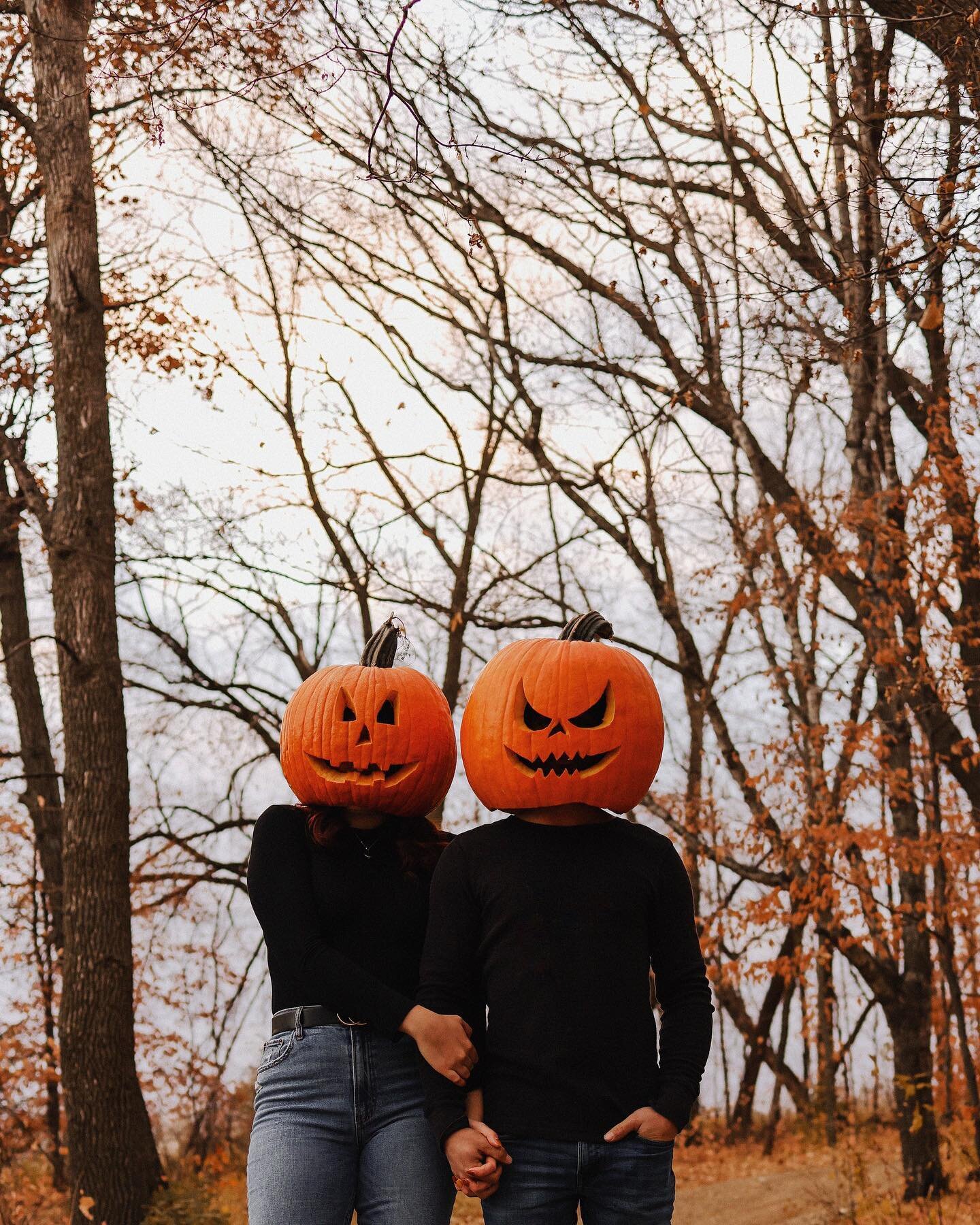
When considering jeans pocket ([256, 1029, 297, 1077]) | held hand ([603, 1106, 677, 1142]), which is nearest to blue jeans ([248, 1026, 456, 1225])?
jeans pocket ([256, 1029, 297, 1077])

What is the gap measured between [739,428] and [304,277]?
6.07 meters

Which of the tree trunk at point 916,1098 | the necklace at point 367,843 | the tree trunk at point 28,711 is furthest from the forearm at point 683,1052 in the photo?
the tree trunk at point 28,711

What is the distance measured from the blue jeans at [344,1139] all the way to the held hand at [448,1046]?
31 centimetres

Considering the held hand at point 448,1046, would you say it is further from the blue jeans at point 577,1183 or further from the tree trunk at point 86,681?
the tree trunk at point 86,681

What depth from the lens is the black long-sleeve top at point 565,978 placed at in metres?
2.50

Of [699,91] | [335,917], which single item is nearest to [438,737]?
[335,917]

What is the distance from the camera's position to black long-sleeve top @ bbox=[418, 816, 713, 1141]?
98.6 inches

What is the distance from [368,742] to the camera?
3.13 metres

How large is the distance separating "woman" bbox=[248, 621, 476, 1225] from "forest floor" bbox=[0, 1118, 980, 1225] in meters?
5.14

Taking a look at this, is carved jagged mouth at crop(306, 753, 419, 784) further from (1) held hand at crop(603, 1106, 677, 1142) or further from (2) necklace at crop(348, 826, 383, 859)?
(1) held hand at crop(603, 1106, 677, 1142)

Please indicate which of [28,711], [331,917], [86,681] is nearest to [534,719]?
[331,917]

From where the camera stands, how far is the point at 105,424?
8.11 m

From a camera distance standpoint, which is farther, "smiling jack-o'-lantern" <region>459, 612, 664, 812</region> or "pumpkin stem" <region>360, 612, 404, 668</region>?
"pumpkin stem" <region>360, 612, 404, 668</region>

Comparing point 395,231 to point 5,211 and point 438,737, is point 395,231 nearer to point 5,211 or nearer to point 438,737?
point 5,211
